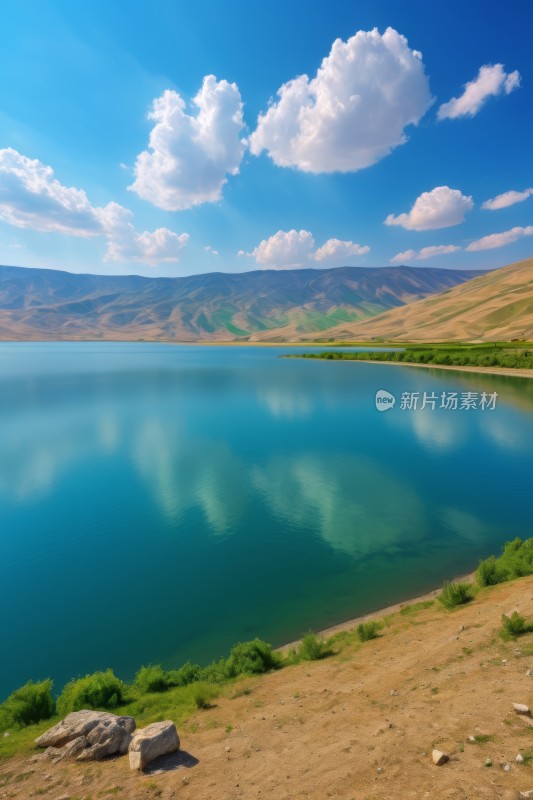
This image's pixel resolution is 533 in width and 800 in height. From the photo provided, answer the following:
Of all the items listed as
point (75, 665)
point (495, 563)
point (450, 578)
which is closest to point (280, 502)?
point (450, 578)

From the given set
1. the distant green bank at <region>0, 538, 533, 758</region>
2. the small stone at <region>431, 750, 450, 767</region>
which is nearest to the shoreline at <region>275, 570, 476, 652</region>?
the distant green bank at <region>0, 538, 533, 758</region>

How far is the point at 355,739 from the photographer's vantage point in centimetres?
780

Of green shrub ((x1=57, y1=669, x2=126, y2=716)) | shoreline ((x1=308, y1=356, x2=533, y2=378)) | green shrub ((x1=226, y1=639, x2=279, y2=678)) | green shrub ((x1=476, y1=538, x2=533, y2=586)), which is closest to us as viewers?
green shrub ((x1=57, y1=669, x2=126, y2=716))

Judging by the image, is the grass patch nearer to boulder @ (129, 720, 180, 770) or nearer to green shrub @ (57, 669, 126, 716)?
boulder @ (129, 720, 180, 770)

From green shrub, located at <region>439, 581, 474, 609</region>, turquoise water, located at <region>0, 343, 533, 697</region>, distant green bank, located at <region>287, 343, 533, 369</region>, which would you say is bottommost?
turquoise water, located at <region>0, 343, 533, 697</region>

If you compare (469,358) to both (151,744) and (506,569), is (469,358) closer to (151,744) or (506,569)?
(506,569)

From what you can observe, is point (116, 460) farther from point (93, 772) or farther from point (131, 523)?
point (93, 772)

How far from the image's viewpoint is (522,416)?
5309 cm

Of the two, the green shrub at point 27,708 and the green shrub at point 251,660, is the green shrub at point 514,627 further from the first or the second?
the green shrub at point 27,708

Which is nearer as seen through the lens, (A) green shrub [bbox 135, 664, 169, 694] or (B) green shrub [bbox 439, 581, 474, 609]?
(A) green shrub [bbox 135, 664, 169, 694]

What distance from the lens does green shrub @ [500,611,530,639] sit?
10.8 m

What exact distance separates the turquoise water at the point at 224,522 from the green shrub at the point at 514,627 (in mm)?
6053

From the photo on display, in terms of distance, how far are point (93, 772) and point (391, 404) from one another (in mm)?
61178

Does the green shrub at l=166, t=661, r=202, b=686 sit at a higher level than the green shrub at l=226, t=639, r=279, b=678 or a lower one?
lower
